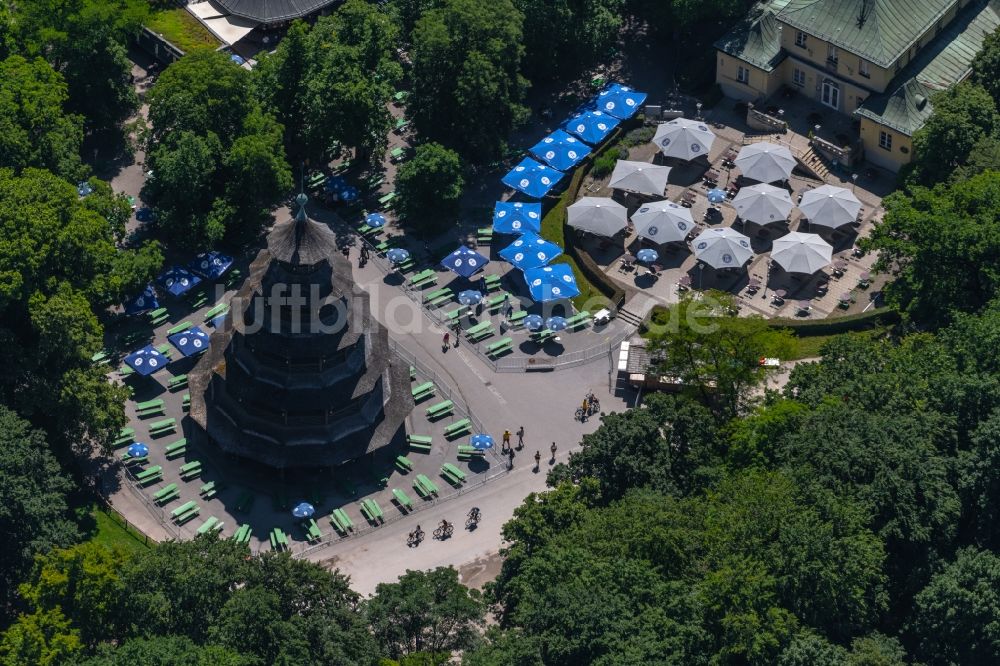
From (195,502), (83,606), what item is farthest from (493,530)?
(83,606)

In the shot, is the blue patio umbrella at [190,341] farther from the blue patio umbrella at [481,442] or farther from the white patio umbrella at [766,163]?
the white patio umbrella at [766,163]

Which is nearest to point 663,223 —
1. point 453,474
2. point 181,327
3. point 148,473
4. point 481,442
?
point 481,442

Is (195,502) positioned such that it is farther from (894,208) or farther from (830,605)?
(894,208)

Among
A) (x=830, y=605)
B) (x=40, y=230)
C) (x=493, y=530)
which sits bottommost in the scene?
(x=493, y=530)

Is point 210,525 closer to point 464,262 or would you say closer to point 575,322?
point 464,262

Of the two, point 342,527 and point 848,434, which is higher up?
point 848,434

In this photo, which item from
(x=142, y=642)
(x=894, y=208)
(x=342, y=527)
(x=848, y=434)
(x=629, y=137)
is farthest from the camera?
(x=629, y=137)

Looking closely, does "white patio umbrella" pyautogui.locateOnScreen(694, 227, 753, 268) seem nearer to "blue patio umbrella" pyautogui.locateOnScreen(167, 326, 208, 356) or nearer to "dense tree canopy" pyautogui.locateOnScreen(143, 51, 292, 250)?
"dense tree canopy" pyautogui.locateOnScreen(143, 51, 292, 250)
